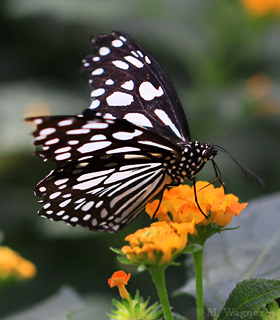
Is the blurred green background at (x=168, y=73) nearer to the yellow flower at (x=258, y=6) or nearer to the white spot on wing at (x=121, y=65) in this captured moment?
the yellow flower at (x=258, y=6)

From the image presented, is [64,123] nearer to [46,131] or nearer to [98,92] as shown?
[46,131]

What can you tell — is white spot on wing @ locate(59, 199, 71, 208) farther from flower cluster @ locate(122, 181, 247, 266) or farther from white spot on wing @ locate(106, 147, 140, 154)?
flower cluster @ locate(122, 181, 247, 266)

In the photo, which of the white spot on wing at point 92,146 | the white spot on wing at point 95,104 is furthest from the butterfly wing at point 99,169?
the white spot on wing at point 95,104

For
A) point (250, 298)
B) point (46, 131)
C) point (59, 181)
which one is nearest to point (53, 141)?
point (46, 131)

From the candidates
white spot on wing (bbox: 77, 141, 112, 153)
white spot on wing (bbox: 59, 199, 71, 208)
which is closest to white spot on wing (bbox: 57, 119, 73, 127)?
white spot on wing (bbox: 77, 141, 112, 153)

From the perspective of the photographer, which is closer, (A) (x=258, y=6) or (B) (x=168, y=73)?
(A) (x=258, y=6)
